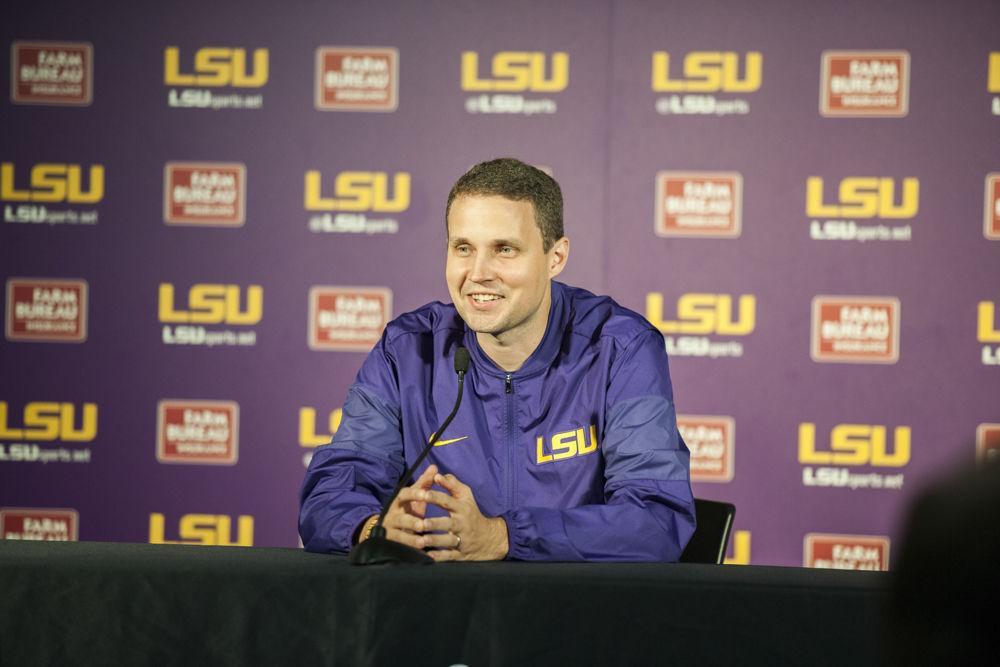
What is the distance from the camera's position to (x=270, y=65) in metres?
3.53

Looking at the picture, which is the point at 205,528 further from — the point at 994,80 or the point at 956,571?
the point at 956,571

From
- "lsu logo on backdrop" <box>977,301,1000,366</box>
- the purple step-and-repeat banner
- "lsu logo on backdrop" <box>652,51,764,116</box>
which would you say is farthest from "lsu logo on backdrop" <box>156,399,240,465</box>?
"lsu logo on backdrop" <box>977,301,1000,366</box>

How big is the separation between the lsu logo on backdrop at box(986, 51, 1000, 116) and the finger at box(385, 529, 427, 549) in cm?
293

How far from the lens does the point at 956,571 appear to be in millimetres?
405

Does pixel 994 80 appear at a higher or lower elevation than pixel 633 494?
higher

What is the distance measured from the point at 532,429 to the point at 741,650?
0.82 meters

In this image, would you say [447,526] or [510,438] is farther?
[510,438]

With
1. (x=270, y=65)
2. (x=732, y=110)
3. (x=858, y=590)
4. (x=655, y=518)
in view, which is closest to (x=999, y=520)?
(x=858, y=590)

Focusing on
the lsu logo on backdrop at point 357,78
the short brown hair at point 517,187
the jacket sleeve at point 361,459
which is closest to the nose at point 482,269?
the short brown hair at point 517,187

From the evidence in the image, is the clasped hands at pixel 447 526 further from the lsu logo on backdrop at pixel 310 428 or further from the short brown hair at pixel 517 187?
the lsu logo on backdrop at pixel 310 428

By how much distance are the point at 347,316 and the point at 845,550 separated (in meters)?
1.95

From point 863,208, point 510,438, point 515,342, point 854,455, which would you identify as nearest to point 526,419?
point 510,438

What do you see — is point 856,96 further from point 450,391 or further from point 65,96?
point 65,96

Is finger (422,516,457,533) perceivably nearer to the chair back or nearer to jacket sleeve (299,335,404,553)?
jacket sleeve (299,335,404,553)
